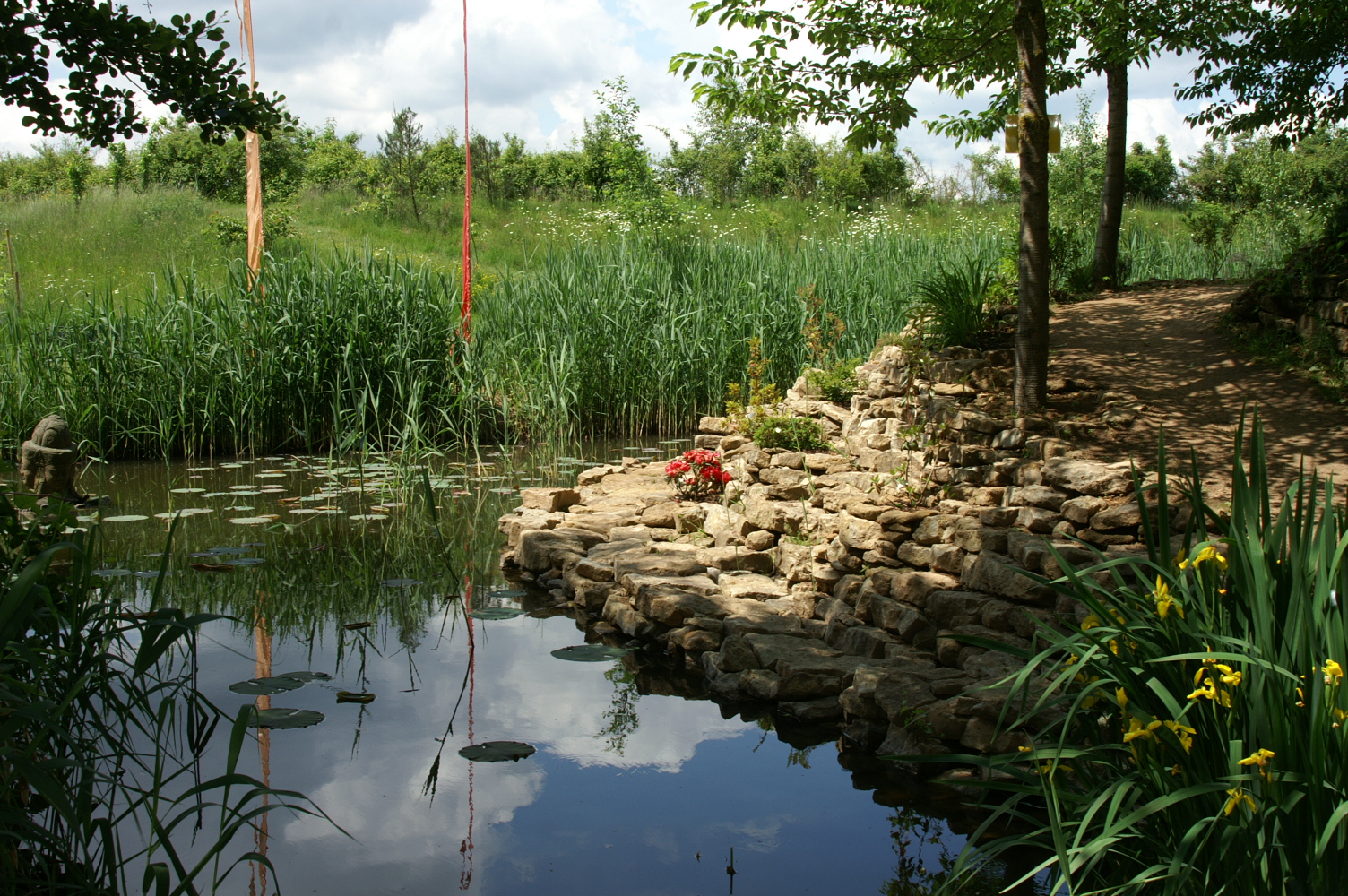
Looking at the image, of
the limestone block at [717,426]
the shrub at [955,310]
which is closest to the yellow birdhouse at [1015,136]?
the shrub at [955,310]

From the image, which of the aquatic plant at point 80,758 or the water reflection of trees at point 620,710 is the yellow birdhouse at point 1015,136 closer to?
the water reflection of trees at point 620,710

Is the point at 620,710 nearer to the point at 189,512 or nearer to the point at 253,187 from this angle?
the point at 189,512

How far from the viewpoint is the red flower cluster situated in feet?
20.6

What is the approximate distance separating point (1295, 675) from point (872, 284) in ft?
30.5

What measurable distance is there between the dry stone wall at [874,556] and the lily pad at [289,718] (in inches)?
60.8

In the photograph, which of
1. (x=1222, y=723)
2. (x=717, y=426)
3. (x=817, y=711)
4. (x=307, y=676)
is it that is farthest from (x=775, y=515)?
(x=1222, y=723)

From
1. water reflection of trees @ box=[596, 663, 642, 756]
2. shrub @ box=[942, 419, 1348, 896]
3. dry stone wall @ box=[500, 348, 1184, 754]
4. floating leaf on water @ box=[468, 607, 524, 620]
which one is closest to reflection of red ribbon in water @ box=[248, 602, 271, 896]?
floating leaf on water @ box=[468, 607, 524, 620]

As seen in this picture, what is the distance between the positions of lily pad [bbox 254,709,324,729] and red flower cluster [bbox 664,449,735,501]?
3247mm

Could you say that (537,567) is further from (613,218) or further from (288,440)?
(613,218)

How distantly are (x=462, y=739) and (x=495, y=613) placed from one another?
52.8 inches

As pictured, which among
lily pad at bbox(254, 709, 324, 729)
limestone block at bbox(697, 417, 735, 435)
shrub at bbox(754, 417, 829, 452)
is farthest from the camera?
limestone block at bbox(697, 417, 735, 435)

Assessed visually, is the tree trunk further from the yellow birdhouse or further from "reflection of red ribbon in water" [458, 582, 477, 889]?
"reflection of red ribbon in water" [458, 582, 477, 889]

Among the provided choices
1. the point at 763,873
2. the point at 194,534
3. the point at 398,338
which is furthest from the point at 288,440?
the point at 763,873

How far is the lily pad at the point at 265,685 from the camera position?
3.66m
